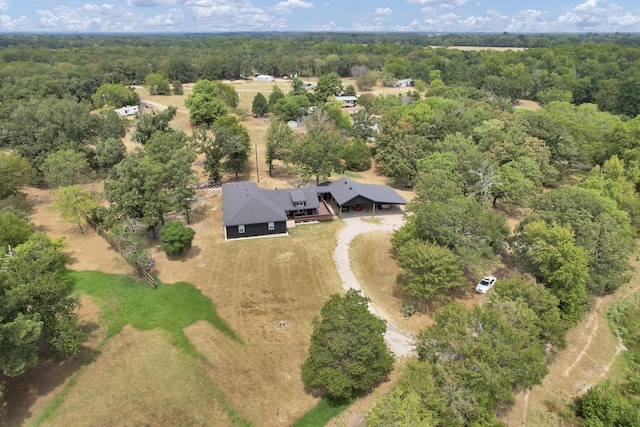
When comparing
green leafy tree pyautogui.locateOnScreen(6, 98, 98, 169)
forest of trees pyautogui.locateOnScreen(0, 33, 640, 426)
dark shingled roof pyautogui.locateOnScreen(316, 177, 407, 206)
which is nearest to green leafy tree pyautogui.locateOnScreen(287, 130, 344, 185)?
forest of trees pyautogui.locateOnScreen(0, 33, 640, 426)

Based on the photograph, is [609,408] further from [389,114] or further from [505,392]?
[389,114]

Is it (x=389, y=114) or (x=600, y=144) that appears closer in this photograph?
(x=600, y=144)

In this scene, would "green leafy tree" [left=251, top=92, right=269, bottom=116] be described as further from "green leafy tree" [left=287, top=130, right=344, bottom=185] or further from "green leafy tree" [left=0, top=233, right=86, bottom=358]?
"green leafy tree" [left=0, top=233, right=86, bottom=358]

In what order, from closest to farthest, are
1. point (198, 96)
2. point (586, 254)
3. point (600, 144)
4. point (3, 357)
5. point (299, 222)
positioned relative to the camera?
1. point (3, 357)
2. point (586, 254)
3. point (299, 222)
4. point (600, 144)
5. point (198, 96)

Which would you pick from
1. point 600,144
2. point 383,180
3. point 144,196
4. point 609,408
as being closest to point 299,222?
point 144,196

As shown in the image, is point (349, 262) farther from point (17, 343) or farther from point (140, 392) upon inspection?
point (17, 343)

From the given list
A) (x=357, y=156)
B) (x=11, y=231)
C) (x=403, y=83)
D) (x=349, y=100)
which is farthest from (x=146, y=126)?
(x=403, y=83)

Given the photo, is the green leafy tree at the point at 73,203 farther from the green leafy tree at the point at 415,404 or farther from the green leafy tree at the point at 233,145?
the green leafy tree at the point at 415,404
